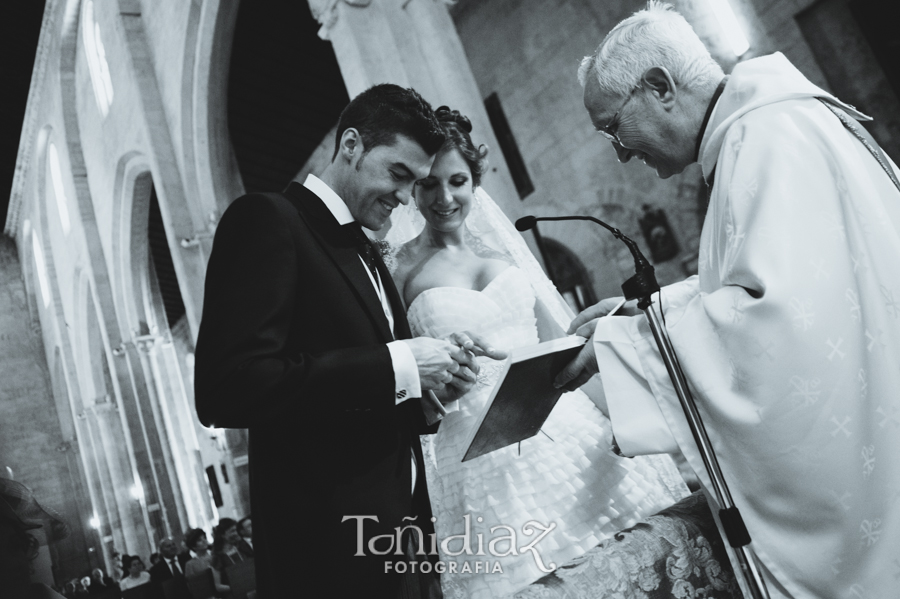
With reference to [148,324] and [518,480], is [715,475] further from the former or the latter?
[148,324]

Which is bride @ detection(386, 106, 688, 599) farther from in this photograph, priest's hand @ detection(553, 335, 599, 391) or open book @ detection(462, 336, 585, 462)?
priest's hand @ detection(553, 335, 599, 391)

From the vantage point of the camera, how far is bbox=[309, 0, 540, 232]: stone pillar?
189 inches

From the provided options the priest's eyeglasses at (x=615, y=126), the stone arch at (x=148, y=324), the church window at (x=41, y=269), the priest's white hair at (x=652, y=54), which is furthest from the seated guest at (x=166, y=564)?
the church window at (x=41, y=269)

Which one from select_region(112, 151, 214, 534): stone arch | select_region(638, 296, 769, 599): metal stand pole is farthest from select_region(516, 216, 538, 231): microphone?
select_region(112, 151, 214, 534): stone arch

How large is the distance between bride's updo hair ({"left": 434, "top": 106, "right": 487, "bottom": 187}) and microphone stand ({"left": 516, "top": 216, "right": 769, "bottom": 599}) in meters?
1.10

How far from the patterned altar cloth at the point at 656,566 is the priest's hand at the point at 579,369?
374 mm

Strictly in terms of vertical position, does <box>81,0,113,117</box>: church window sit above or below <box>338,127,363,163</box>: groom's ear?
above

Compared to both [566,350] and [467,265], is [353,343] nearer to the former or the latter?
[566,350]

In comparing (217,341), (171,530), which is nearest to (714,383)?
(217,341)

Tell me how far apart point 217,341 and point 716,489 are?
1.03 m

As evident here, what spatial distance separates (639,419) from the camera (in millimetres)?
1487

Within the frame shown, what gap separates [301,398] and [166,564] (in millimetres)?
8413

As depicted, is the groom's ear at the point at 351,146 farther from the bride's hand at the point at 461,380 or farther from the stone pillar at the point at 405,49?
the stone pillar at the point at 405,49

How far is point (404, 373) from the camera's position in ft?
4.18
